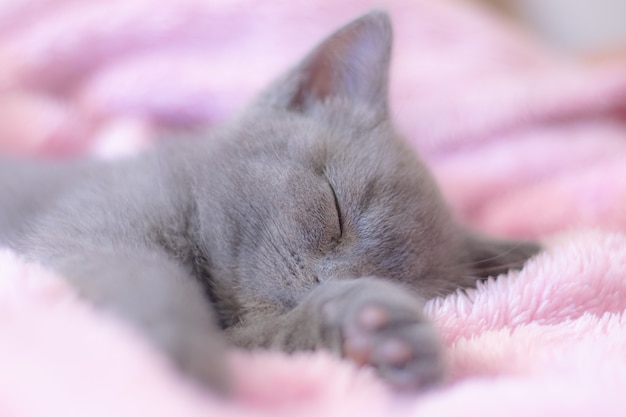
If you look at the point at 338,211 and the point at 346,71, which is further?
the point at 346,71

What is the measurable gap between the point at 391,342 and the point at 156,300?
0.75 ft

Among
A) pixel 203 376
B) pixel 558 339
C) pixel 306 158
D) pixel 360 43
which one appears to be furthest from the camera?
pixel 360 43

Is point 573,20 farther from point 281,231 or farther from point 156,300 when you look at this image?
point 156,300

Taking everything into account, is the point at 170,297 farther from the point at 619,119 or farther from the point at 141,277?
the point at 619,119

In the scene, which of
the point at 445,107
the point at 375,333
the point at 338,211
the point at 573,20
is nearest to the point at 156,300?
the point at 375,333

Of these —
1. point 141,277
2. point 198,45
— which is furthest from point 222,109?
point 141,277

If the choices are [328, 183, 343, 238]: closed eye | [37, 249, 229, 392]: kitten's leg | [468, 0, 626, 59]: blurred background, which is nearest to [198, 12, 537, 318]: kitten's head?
[328, 183, 343, 238]: closed eye

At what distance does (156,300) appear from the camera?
0.57 metres

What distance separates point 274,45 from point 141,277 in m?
1.00

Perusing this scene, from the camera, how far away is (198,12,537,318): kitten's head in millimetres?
812

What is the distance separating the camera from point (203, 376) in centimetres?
52

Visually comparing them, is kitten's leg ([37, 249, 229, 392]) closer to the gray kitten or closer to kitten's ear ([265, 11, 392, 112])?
the gray kitten

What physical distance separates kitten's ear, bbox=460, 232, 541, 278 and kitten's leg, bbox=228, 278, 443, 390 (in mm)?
380

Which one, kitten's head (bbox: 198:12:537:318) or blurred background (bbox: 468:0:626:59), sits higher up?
blurred background (bbox: 468:0:626:59)
